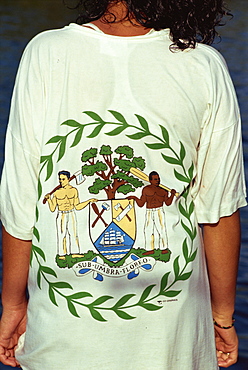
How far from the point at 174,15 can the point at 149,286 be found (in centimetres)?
64

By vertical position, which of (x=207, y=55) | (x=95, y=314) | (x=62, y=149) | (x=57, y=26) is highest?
(x=207, y=55)

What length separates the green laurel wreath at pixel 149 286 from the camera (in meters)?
1.70

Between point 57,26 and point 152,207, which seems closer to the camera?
point 152,207

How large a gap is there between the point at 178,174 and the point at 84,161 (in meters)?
0.22

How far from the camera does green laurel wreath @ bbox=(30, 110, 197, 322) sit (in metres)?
1.70

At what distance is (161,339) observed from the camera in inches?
69.7

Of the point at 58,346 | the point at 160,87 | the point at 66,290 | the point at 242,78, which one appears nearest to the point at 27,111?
the point at 160,87

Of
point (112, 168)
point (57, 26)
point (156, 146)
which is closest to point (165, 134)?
point (156, 146)

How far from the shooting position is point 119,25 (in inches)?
69.6

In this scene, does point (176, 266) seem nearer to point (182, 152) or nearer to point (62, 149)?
point (182, 152)

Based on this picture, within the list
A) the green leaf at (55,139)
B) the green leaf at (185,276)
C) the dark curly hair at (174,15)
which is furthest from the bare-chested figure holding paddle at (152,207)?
the dark curly hair at (174,15)

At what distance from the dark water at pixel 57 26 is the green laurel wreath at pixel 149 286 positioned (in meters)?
2.36

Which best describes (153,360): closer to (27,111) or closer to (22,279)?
(22,279)

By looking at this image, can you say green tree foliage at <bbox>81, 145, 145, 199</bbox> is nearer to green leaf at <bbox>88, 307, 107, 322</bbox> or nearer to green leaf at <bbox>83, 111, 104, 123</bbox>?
green leaf at <bbox>83, 111, 104, 123</bbox>
